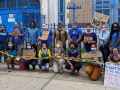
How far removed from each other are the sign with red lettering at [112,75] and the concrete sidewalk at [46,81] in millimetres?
241

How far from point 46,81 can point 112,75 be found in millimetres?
1917

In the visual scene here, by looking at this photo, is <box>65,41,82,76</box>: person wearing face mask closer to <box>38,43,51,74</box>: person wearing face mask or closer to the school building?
<box>38,43,51,74</box>: person wearing face mask

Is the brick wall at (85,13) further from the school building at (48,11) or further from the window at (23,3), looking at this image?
the window at (23,3)

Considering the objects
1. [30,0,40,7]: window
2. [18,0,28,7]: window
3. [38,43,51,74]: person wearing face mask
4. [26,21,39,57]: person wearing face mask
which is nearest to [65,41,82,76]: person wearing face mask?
[38,43,51,74]: person wearing face mask

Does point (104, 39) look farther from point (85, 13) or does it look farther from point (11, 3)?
point (11, 3)

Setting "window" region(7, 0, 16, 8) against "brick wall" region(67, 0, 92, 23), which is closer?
"window" region(7, 0, 16, 8)

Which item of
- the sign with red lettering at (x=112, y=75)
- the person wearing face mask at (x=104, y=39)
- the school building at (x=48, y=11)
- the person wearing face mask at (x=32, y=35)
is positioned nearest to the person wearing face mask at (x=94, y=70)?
the sign with red lettering at (x=112, y=75)

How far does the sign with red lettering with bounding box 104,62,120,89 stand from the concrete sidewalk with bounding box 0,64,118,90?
0.79 ft

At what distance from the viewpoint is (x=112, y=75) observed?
13.2 ft

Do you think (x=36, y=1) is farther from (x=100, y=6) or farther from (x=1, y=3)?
(x=100, y=6)

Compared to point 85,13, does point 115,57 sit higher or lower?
lower

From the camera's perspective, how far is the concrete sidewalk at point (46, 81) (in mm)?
A: 4168

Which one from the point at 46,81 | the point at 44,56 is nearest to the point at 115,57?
the point at 46,81

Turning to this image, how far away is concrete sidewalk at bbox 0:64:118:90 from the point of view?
4.17 meters
